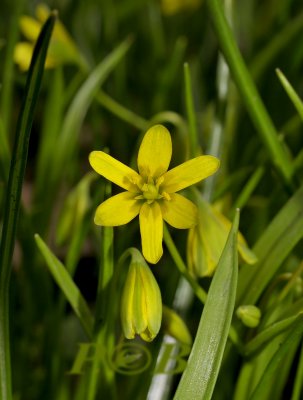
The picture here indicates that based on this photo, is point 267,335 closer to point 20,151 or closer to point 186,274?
point 186,274

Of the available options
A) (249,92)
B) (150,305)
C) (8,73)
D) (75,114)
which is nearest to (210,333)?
(150,305)

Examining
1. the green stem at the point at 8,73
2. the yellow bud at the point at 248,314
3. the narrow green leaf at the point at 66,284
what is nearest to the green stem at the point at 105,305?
the narrow green leaf at the point at 66,284

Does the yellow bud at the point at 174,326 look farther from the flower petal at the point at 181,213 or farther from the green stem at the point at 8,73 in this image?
the green stem at the point at 8,73

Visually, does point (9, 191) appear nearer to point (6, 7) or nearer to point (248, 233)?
point (248, 233)

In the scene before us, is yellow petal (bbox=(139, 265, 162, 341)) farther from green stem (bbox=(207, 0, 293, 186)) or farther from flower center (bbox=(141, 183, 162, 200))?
green stem (bbox=(207, 0, 293, 186))

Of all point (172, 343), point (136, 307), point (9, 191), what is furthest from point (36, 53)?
point (172, 343)

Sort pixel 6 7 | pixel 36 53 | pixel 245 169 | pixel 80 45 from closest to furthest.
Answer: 1. pixel 36 53
2. pixel 245 169
3. pixel 80 45
4. pixel 6 7
